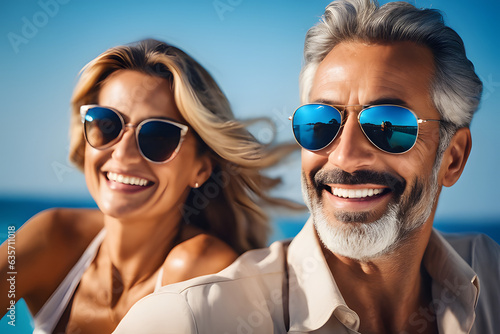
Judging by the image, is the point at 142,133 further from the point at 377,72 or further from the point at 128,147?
the point at 377,72

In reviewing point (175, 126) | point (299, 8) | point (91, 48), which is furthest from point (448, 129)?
point (91, 48)

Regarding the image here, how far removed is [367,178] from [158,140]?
0.87 m

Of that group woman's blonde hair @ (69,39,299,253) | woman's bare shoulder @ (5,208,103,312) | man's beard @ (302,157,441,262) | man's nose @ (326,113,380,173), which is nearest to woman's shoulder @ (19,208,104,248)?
woman's bare shoulder @ (5,208,103,312)

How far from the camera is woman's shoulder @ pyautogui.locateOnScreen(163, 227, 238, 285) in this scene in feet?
6.81

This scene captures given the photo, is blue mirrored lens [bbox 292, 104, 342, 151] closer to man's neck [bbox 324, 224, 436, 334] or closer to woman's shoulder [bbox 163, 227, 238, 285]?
man's neck [bbox 324, 224, 436, 334]

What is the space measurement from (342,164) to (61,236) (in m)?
1.31

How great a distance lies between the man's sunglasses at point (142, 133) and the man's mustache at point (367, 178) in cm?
67

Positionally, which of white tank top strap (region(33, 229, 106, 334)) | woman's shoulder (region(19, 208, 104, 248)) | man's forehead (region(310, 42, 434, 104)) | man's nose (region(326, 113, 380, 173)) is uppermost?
man's forehead (region(310, 42, 434, 104))

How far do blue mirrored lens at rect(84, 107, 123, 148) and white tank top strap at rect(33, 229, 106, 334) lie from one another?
53 centimetres

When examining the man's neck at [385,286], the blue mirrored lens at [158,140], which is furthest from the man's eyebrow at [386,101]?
the blue mirrored lens at [158,140]

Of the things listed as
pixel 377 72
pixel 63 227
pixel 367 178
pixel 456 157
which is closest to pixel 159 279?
pixel 63 227

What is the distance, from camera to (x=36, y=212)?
7.43ft

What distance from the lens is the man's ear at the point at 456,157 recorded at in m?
2.08

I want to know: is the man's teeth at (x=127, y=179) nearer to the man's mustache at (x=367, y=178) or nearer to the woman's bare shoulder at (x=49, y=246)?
the woman's bare shoulder at (x=49, y=246)
